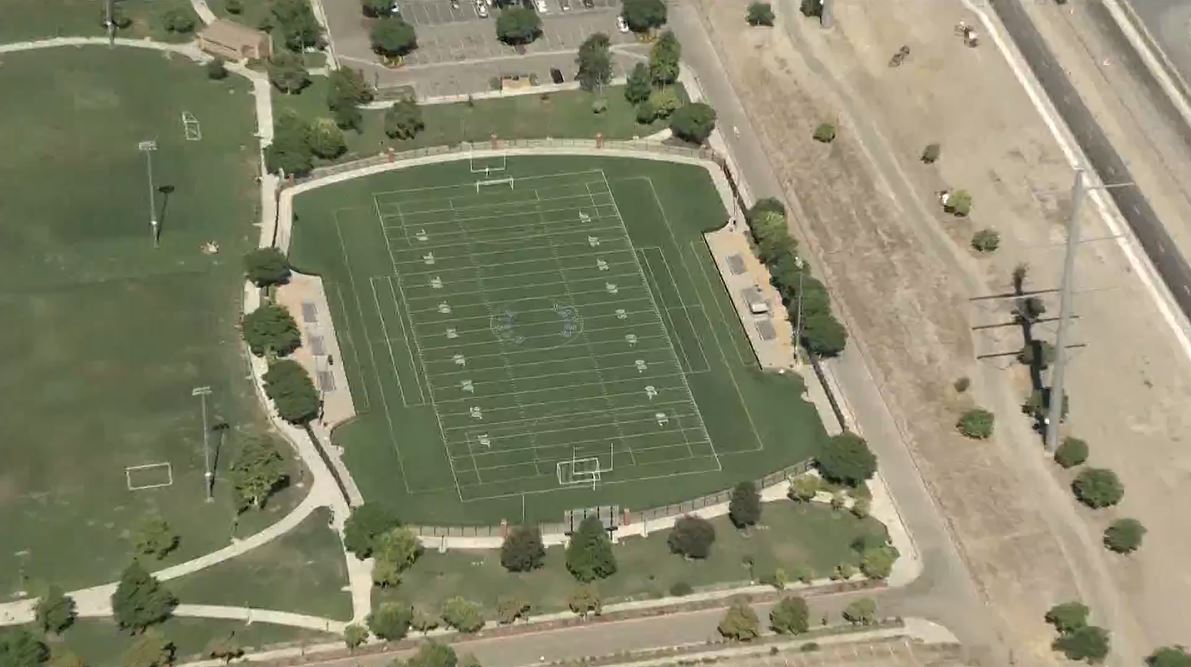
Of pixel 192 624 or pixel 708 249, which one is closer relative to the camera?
pixel 192 624

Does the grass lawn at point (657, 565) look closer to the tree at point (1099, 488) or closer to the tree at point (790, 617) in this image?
the tree at point (790, 617)

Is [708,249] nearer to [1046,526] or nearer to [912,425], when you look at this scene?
[912,425]

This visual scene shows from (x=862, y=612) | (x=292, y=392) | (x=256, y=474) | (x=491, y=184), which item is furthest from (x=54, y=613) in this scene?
(x=491, y=184)

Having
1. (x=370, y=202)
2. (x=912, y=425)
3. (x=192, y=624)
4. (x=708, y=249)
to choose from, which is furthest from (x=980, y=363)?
(x=192, y=624)

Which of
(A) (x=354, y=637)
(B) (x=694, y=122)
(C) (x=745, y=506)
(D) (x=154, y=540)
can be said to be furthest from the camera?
(B) (x=694, y=122)

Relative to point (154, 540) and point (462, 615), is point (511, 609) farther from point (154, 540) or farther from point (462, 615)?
point (154, 540)

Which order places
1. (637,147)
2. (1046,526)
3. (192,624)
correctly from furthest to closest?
(637,147) → (1046,526) → (192,624)

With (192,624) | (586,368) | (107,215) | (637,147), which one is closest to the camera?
(192,624)
